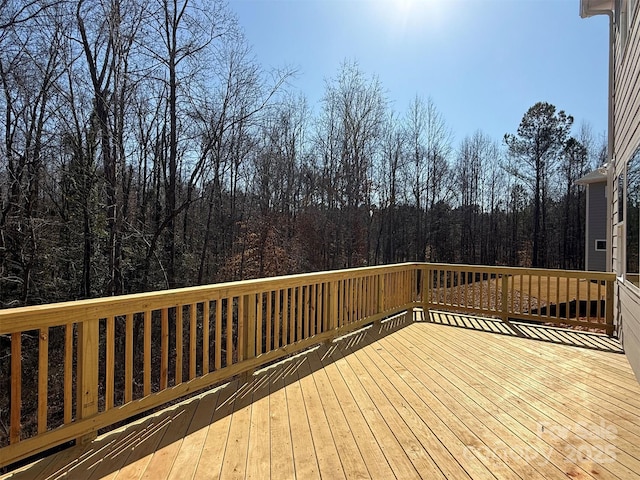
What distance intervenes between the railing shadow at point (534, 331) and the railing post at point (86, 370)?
15.8 feet

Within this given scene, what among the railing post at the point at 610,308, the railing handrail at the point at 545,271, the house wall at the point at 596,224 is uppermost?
the house wall at the point at 596,224

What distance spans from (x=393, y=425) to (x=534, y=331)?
12.6 feet

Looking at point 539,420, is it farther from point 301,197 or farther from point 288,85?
point 301,197

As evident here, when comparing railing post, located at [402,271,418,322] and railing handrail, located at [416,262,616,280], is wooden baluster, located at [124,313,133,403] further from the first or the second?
railing handrail, located at [416,262,616,280]

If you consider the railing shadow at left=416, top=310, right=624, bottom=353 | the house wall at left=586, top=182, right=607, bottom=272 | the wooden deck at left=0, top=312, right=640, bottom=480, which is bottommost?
the railing shadow at left=416, top=310, right=624, bottom=353

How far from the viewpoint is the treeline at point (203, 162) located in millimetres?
6293

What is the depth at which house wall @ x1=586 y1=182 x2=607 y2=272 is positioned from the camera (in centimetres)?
1136

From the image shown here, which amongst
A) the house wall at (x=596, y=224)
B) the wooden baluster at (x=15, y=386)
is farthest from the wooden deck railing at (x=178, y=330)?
the house wall at (x=596, y=224)

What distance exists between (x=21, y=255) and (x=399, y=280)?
255 inches

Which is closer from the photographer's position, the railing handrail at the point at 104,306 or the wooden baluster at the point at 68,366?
the railing handrail at the point at 104,306

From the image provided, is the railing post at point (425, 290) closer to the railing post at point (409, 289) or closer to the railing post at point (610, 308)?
the railing post at point (409, 289)

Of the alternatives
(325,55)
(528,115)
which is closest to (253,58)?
(325,55)

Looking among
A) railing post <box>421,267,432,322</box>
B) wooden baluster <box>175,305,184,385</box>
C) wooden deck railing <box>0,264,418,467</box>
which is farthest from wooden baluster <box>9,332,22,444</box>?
railing post <box>421,267,432,322</box>

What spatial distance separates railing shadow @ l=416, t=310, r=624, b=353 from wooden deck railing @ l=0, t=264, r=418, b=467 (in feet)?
2.32
